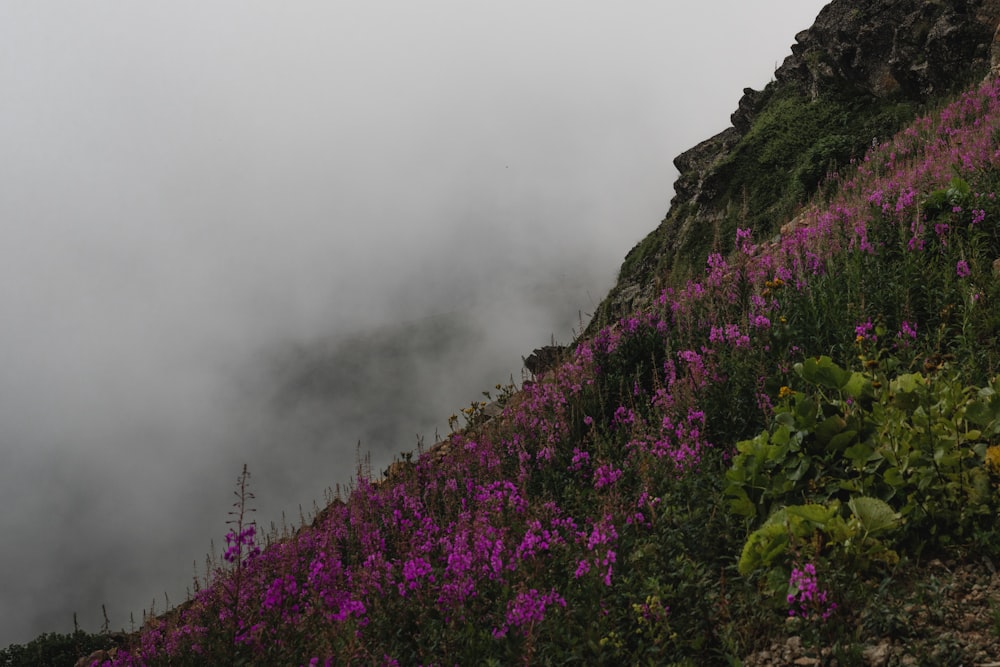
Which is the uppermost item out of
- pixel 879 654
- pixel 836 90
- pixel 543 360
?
pixel 836 90

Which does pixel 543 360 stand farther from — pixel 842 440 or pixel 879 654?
pixel 879 654

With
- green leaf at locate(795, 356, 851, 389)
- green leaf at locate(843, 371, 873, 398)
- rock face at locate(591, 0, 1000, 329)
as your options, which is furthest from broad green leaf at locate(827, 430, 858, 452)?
rock face at locate(591, 0, 1000, 329)

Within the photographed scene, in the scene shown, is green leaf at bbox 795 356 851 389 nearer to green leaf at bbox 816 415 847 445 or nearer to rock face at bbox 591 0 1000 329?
green leaf at bbox 816 415 847 445

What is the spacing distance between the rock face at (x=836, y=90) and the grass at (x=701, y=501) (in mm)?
7636

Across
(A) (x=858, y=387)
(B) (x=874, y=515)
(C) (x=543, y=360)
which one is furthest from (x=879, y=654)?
(C) (x=543, y=360)

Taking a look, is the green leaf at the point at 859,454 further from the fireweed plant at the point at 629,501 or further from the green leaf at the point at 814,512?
the fireweed plant at the point at 629,501

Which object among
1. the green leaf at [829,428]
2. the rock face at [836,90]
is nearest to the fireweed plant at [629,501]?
the green leaf at [829,428]

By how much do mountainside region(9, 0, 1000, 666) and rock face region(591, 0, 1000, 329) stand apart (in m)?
7.35

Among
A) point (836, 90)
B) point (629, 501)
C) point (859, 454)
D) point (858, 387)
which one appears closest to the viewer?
A: point (859, 454)

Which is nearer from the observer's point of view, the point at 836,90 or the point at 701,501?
the point at 701,501

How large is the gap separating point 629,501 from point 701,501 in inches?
23.8

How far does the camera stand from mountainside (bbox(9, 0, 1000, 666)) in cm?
312

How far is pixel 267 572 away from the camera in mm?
4914

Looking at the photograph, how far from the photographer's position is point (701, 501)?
405 cm
